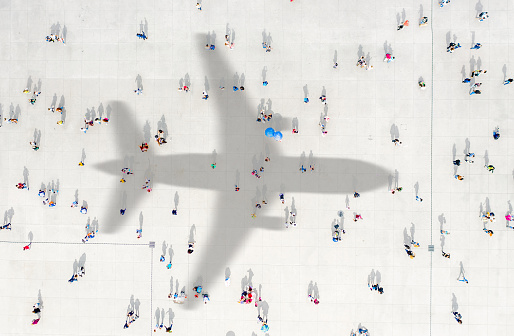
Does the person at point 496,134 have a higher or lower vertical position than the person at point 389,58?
lower

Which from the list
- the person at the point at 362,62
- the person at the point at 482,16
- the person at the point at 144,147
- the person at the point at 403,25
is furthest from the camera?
the person at the point at 144,147

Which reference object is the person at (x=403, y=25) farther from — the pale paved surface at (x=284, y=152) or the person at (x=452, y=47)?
the person at (x=452, y=47)

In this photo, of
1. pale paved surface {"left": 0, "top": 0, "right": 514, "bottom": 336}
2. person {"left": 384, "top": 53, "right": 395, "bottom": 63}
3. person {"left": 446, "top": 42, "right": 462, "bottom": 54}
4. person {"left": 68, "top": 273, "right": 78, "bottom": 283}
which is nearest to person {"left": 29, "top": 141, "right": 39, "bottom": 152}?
pale paved surface {"left": 0, "top": 0, "right": 514, "bottom": 336}

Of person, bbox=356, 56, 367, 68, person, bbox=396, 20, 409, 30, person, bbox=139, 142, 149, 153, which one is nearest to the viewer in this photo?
person, bbox=396, 20, 409, 30

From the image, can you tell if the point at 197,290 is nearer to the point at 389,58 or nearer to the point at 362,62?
the point at 362,62

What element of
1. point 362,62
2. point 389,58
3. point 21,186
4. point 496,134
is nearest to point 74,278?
point 21,186

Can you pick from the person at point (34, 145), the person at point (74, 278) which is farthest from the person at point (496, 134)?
the person at point (34, 145)

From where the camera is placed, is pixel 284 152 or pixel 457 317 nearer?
pixel 457 317

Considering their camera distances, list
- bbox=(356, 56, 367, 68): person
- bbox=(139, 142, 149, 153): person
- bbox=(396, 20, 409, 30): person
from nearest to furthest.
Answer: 1. bbox=(396, 20, 409, 30): person
2. bbox=(356, 56, 367, 68): person
3. bbox=(139, 142, 149, 153): person

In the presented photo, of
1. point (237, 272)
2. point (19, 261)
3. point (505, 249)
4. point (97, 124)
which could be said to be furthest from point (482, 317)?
point (19, 261)

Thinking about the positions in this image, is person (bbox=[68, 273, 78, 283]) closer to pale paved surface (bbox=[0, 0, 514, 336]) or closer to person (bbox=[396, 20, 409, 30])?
pale paved surface (bbox=[0, 0, 514, 336])
